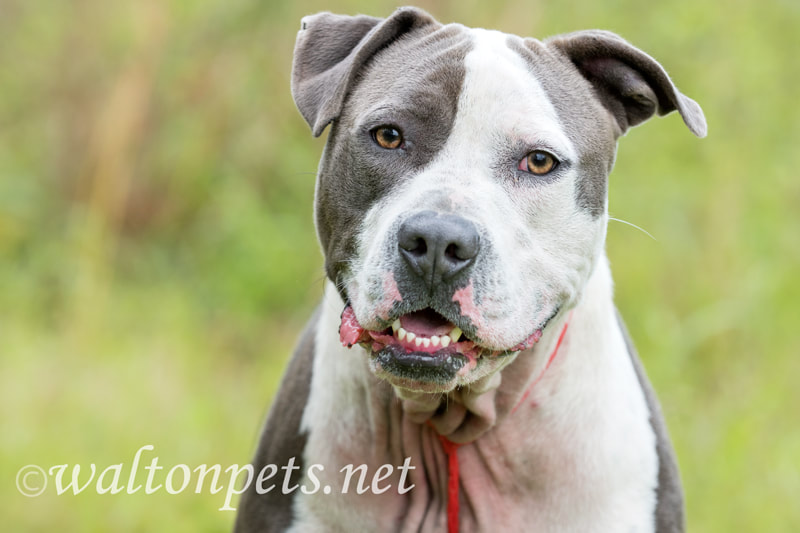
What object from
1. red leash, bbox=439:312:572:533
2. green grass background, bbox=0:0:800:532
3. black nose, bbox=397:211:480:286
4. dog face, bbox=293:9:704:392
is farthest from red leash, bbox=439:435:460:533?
green grass background, bbox=0:0:800:532

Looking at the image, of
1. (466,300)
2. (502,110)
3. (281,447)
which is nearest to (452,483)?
(281,447)

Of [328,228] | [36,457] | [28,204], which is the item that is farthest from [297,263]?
[328,228]

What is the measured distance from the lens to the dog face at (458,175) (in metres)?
2.95

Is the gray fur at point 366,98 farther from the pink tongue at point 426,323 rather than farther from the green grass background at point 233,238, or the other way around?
the green grass background at point 233,238

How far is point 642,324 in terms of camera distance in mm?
6648

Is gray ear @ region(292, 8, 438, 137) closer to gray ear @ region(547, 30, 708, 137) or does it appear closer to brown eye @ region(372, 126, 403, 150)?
brown eye @ region(372, 126, 403, 150)

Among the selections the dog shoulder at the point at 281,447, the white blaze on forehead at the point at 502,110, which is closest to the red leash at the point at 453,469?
the dog shoulder at the point at 281,447

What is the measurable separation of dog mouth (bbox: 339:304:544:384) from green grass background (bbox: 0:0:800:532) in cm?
263

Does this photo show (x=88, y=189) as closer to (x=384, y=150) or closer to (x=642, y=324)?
(x=642, y=324)

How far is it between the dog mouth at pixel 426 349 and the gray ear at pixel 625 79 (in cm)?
98

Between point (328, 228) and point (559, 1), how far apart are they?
483 cm

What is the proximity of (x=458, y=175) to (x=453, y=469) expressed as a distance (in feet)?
3.38

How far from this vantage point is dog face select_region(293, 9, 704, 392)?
2953 millimetres

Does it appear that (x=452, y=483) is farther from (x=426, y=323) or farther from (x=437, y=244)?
(x=437, y=244)
